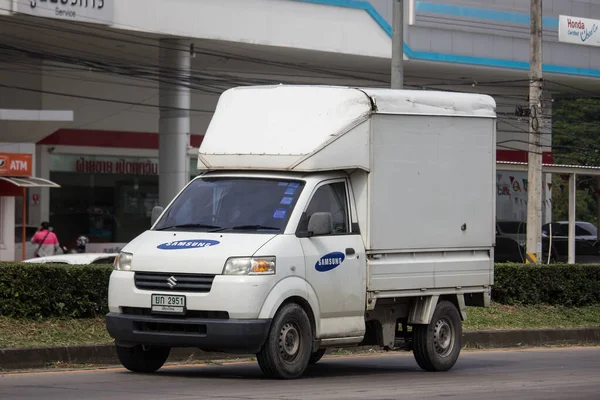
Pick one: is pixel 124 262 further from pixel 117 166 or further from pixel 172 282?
pixel 117 166

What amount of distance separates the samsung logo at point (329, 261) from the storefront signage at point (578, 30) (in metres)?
34.0

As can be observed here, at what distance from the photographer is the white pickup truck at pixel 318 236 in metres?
11.1

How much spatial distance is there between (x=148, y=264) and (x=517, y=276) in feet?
34.6

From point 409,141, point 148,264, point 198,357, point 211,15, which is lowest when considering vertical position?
point 198,357

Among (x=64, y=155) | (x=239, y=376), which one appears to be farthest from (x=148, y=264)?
(x=64, y=155)

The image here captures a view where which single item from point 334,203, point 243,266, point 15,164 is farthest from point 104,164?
point 243,266

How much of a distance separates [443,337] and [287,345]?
2846 mm

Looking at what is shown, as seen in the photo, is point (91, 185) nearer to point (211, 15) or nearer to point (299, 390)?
point (211, 15)

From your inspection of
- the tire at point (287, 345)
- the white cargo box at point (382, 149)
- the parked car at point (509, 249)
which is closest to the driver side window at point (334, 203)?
the white cargo box at point (382, 149)

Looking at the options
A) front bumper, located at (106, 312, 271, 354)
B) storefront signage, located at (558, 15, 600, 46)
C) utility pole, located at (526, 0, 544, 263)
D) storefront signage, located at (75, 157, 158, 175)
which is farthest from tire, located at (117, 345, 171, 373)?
storefront signage, located at (558, 15, 600, 46)

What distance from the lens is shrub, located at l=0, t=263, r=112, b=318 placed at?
14.0 metres

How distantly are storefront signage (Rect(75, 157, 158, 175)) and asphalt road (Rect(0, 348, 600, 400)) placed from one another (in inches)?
1225

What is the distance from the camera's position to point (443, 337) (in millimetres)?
13578

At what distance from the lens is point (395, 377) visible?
12453 mm
